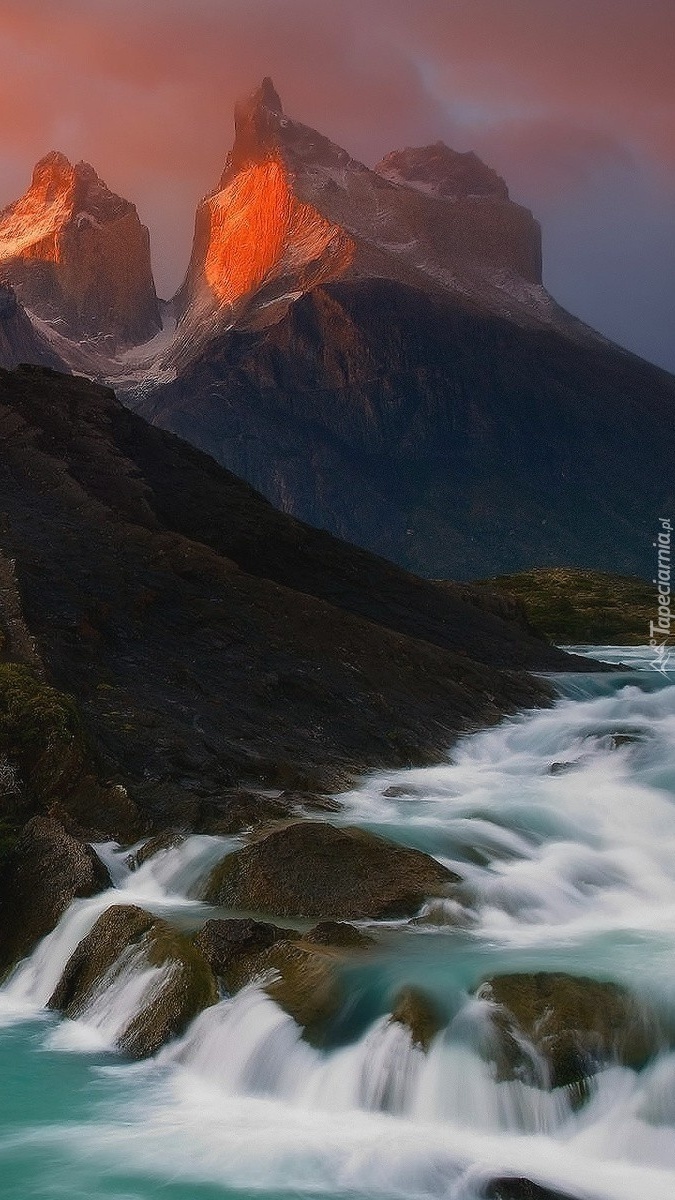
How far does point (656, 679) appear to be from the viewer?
213 feet

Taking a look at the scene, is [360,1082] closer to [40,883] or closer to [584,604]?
[40,883]

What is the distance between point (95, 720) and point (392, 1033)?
61.4 ft

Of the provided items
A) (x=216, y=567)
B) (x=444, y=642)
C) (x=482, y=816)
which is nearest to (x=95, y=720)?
(x=482, y=816)

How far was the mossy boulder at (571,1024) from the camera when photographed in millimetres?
18250

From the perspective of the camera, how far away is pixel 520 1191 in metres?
16.2

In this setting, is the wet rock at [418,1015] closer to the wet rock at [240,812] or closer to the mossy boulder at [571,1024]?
the mossy boulder at [571,1024]

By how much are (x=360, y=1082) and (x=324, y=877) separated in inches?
281

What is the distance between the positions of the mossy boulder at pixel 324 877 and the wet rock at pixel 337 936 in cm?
201

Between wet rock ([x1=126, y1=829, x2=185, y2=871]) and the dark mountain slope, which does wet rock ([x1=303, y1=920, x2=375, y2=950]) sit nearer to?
wet rock ([x1=126, y1=829, x2=185, y2=871])

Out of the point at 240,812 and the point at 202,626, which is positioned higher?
the point at 202,626

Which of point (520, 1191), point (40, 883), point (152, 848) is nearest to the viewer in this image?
point (520, 1191)

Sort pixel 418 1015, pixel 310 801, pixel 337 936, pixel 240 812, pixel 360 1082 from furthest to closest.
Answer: pixel 310 801 → pixel 240 812 → pixel 337 936 → pixel 418 1015 → pixel 360 1082

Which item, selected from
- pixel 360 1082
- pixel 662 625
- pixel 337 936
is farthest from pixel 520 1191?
pixel 662 625

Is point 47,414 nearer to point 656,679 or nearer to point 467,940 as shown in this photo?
point 656,679
